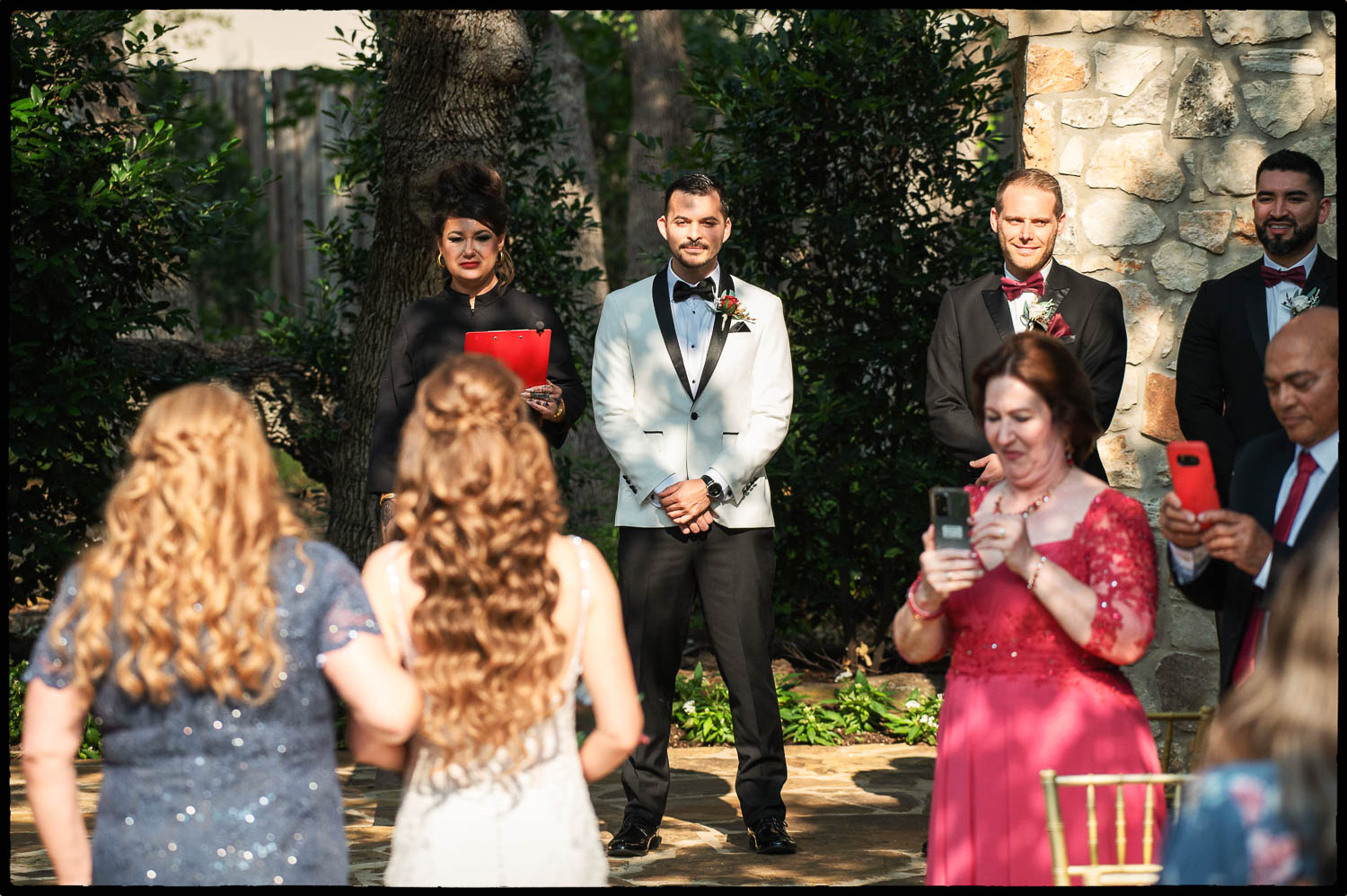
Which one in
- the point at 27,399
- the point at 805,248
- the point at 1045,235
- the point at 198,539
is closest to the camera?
the point at 198,539

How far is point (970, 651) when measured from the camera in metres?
3.23

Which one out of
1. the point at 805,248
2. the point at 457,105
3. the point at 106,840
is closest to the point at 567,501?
the point at 805,248

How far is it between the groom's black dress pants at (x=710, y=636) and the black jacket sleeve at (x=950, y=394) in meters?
0.74

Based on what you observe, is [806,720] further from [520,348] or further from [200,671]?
[200,671]

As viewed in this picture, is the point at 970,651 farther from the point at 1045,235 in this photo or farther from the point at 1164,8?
the point at 1164,8

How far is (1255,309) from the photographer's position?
14.7ft

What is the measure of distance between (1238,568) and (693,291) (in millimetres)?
2319

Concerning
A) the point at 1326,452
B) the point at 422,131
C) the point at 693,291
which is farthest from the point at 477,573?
the point at 422,131

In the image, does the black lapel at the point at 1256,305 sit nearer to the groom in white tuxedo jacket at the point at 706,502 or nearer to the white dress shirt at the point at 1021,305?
the white dress shirt at the point at 1021,305

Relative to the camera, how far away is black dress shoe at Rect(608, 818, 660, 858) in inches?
187

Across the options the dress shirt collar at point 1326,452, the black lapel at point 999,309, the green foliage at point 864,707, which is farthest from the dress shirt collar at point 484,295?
the green foliage at point 864,707

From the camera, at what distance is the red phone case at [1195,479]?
3.12 m

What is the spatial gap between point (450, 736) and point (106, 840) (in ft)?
2.10

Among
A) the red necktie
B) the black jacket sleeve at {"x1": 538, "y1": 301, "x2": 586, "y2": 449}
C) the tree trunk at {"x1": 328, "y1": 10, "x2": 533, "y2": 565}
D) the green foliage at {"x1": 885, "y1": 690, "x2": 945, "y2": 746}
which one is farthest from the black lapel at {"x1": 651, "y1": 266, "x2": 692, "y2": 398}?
the green foliage at {"x1": 885, "y1": 690, "x2": 945, "y2": 746}
